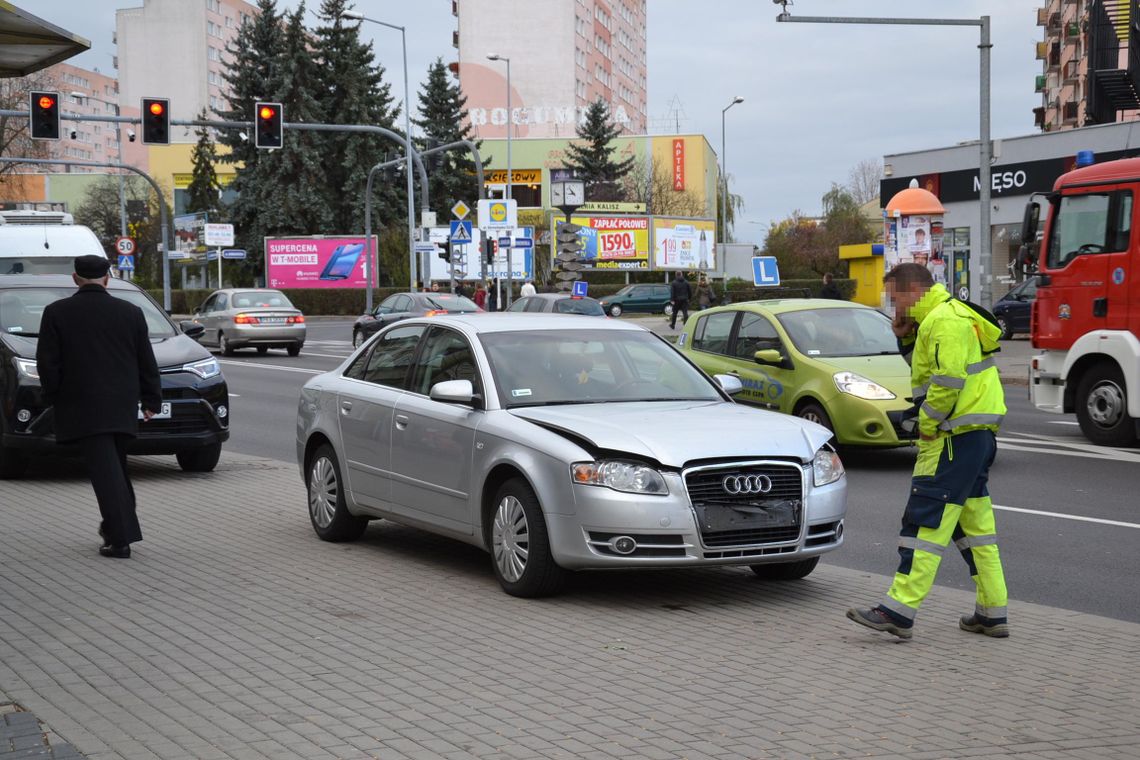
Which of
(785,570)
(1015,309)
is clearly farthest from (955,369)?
(1015,309)

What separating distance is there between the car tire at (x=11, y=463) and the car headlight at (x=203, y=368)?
1645 millimetres

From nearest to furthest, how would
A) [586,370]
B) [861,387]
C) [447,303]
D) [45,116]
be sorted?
[586,370]
[861,387]
[45,116]
[447,303]

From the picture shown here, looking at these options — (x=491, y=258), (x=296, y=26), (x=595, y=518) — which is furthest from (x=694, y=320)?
(x=296, y=26)

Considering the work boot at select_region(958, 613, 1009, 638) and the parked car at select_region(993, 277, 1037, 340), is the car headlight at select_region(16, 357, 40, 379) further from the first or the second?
the parked car at select_region(993, 277, 1037, 340)

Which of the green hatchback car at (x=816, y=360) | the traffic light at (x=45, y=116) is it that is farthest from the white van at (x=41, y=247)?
the traffic light at (x=45, y=116)

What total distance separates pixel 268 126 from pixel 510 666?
28.0 metres

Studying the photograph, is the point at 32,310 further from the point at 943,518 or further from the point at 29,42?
the point at 943,518

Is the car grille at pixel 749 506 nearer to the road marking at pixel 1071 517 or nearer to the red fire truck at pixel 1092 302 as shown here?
the road marking at pixel 1071 517

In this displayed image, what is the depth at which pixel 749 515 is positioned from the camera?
7.46 meters

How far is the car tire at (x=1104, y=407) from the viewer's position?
15.4m

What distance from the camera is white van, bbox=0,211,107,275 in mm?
20047

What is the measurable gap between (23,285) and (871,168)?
12388cm

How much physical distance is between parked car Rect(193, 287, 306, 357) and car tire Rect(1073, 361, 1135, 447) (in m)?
23.0

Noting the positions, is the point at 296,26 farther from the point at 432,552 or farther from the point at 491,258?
the point at 432,552
